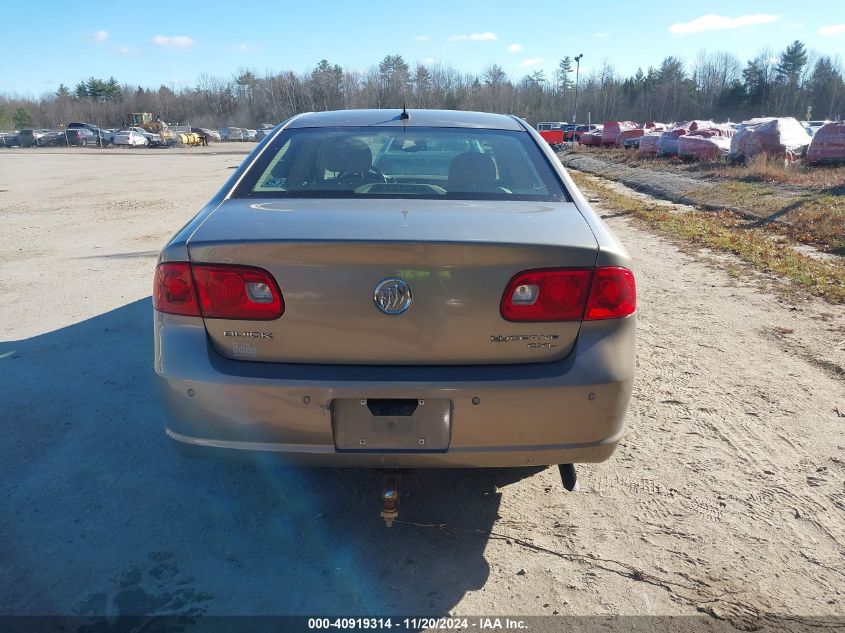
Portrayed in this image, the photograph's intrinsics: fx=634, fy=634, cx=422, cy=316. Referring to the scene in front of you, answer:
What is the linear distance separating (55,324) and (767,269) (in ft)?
23.8

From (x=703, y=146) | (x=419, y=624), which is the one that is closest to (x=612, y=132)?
(x=703, y=146)

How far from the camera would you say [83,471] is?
122 inches

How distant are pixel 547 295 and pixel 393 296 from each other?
0.54m

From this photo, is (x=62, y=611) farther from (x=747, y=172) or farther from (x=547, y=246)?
(x=747, y=172)

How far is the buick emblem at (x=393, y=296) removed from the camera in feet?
7.04

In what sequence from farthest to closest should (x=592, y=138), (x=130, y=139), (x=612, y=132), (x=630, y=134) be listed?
1. (x=130, y=139)
2. (x=592, y=138)
3. (x=612, y=132)
4. (x=630, y=134)

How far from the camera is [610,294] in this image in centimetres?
226

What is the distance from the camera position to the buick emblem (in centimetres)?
214

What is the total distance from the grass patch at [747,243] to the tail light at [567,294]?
187 inches

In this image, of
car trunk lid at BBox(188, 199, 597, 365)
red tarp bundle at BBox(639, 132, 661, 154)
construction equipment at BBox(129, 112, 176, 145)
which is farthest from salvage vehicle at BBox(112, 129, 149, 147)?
car trunk lid at BBox(188, 199, 597, 365)

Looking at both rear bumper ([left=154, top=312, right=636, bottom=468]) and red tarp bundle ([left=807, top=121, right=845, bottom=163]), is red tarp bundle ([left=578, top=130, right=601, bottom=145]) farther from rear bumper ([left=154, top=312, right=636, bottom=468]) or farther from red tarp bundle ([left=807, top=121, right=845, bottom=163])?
rear bumper ([left=154, top=312, right=636, bottom=468])

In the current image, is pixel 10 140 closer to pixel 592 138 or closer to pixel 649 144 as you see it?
pixel 592 138

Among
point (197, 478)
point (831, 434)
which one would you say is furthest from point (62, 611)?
point (831, 434)

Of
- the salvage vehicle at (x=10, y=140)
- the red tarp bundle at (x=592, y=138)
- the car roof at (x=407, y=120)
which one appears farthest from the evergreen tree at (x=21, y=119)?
the car roof at (x=407, y=120)
